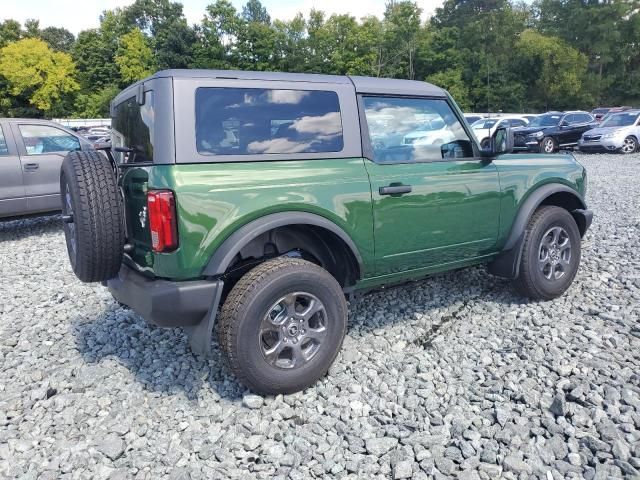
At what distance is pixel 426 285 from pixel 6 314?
3.91 metres

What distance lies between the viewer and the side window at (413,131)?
3463 millimetres

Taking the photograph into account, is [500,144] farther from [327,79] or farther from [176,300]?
[176,300]

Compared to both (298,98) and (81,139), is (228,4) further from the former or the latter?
(298,98)

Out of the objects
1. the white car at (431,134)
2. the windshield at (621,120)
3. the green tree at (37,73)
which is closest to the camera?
the white car at (431,134)

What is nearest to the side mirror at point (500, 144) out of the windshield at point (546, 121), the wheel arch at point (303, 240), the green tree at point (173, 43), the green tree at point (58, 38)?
the wheel arch at point (303, 240)

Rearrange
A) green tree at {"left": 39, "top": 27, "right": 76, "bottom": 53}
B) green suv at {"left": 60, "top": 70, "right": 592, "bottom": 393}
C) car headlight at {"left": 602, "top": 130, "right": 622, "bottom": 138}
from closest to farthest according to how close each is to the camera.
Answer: green suv at {"left": 60, "top": 70, "right": 592, "bottom": 393} → car headlight at {"left": 602, "top": 130, "right": 622, "bottom": 138} → green tree at {"left": 39, "top": 27, "right": 76, "bottom": 53}

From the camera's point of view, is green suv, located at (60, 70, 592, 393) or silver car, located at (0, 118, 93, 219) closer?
green suv, located at (60, 70, 592, 393)

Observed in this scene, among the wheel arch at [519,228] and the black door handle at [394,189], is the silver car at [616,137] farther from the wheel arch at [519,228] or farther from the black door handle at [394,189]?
the black door handle at [394,189]

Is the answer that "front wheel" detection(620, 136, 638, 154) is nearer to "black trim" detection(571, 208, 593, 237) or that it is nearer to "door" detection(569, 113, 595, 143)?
"door" detection(569, 113, 595, 143)

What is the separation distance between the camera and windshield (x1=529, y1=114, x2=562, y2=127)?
19330 millimetres

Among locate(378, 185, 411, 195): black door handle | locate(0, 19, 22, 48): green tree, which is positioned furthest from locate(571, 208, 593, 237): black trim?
locate(0, 19, 22, 48): green tree

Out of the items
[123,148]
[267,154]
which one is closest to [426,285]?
[267,154]

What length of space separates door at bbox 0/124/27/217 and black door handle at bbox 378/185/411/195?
6112 millimetres

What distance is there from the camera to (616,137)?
17.7 metres
